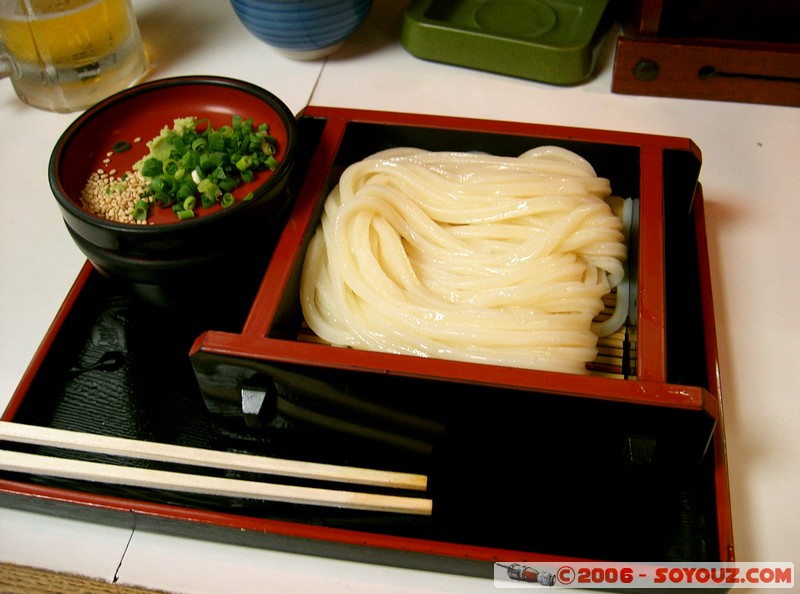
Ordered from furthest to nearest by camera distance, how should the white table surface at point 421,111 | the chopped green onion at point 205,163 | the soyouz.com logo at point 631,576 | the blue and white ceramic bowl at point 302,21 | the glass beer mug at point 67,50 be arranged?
the blue and white ceramic bowl at point 302,21
the glass beer mug at point 67,50
the chopped green onion at point 205,163
the white table surface at point 421,111
the soyouz.com logo at point 631,576

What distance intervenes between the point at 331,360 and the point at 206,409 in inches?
14.8

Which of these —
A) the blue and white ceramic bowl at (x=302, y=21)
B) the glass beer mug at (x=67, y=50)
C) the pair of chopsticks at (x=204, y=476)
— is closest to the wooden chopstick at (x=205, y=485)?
the pair of chopsticks at (x=204, y=476)

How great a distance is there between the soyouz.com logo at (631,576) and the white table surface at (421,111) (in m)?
0.04

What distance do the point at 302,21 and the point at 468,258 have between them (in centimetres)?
107

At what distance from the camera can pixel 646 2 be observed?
213 centimetres

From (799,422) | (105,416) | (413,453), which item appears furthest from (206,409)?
(799,422)

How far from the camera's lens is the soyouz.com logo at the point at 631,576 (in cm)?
127

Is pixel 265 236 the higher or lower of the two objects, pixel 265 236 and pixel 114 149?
the lower

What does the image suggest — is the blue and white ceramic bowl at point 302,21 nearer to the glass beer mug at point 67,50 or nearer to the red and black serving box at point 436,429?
the glass beer mug at point 67,50

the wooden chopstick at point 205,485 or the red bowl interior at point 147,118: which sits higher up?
the red bowl interior at point 147,118

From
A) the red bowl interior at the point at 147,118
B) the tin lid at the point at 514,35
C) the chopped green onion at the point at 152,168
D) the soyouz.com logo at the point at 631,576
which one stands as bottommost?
the soyouz.com logo at the point at 631,576

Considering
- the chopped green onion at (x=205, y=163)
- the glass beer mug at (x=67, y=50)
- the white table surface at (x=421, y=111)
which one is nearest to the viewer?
the white table surface at (x=421, y=111)

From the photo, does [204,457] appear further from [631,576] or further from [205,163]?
[631,576]

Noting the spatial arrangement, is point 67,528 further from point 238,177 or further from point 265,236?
point 238,177
